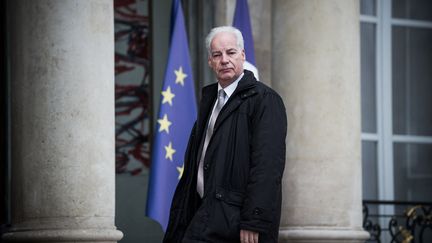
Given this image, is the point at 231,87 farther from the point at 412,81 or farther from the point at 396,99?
the point at 412,81

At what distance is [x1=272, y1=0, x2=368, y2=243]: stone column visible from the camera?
40.2 feet

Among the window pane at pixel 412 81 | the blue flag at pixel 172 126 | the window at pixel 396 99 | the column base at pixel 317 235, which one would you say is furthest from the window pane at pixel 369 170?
the blue flag at pixel 172 126

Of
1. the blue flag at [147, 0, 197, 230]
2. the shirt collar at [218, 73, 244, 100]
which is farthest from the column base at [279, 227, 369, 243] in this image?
the shirt collar at [218, 73, 244, 100]

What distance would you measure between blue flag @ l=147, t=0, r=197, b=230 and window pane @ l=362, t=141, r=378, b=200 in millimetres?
3511

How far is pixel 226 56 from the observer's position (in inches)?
329

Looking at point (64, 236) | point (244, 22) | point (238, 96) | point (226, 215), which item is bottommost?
point (64, 236)

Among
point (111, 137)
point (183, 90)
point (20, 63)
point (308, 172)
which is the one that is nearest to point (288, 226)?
point (308, 172)

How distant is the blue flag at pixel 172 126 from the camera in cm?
1187

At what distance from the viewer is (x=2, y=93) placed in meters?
13.0

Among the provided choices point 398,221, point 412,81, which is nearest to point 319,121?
point 398,221

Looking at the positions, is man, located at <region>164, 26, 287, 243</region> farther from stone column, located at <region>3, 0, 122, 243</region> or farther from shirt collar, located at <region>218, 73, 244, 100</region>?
stone column, located at <region>3, 0, 122, 243</region>

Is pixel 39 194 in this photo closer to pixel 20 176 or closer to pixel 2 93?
pixel 20 176

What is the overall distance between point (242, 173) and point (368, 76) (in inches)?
287

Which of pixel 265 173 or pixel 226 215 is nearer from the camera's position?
pixel 265 173
